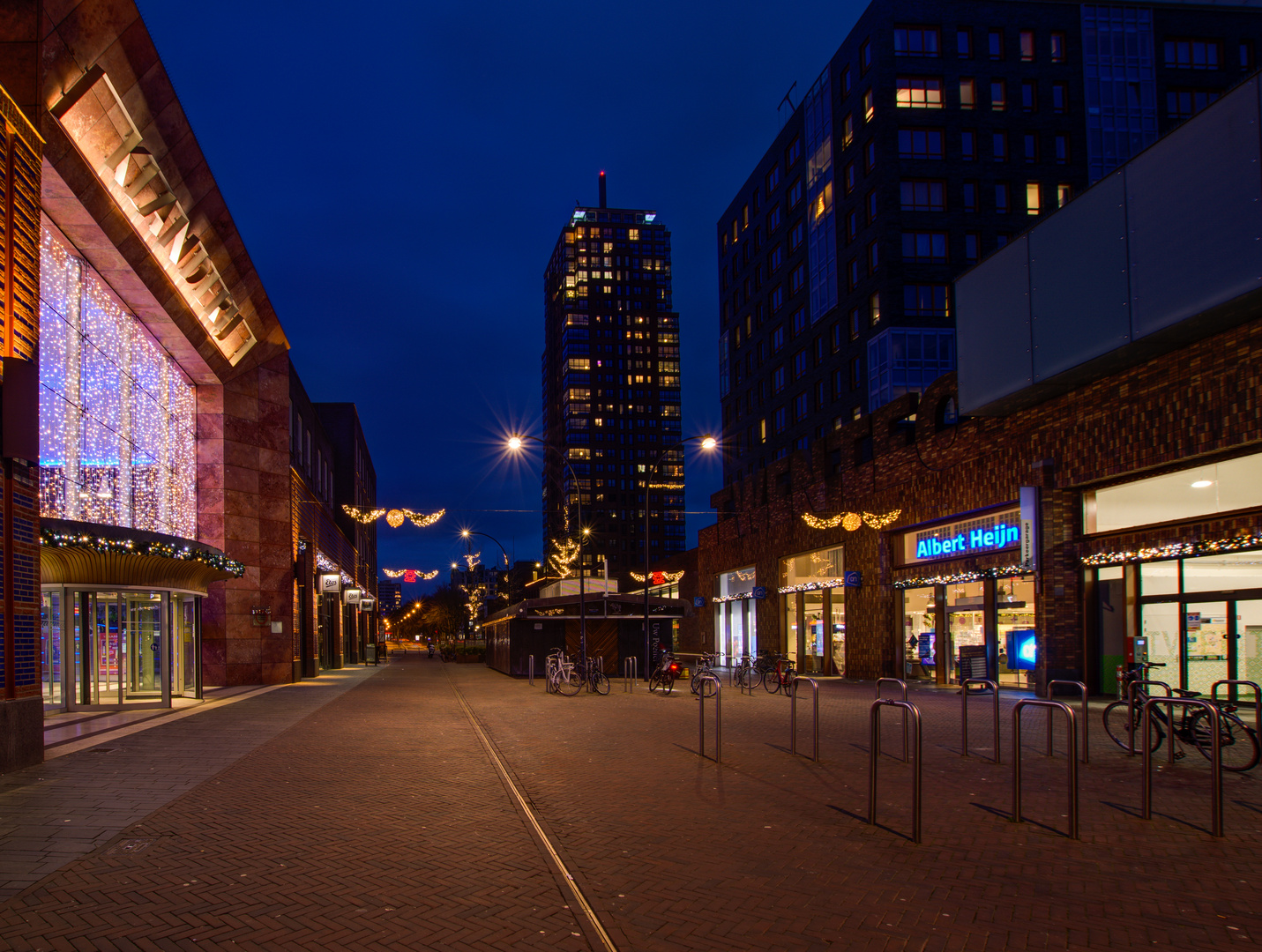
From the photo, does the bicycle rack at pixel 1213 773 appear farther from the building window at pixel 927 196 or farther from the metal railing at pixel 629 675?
the building window at pixel 927 196

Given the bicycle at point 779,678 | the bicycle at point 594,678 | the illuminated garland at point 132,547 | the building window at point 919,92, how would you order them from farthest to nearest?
the building window at point 919,92, the bicycle at point 594,678, the bicycle at point 779,678, the illuminated garland at point 132,547

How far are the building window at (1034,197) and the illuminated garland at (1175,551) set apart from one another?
3656 cm

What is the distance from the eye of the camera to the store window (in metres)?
41.7

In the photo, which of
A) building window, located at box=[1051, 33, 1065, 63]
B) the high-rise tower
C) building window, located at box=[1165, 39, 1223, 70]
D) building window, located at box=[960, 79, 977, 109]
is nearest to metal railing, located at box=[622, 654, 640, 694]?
building window, located at box=[960, 79, 977, 109]

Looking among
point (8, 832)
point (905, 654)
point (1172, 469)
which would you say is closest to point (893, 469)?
point (905, 654)

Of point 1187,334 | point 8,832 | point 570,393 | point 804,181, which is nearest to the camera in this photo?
point 8,832

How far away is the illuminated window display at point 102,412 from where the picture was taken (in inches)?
695

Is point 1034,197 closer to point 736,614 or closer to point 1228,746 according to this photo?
point 736,614

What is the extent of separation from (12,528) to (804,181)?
53437 mm

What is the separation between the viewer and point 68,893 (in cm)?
618

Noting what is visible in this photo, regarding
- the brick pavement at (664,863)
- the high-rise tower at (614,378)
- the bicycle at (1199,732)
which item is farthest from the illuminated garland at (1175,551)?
the high-rise tower at (614,378)

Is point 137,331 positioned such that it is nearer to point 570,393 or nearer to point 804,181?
point 804,181

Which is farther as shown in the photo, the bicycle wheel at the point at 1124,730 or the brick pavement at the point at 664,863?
the bicycle wheel at the point at 1124,730

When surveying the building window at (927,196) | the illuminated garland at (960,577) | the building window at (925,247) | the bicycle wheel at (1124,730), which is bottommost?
the bicycle wheel at (1124,730)
